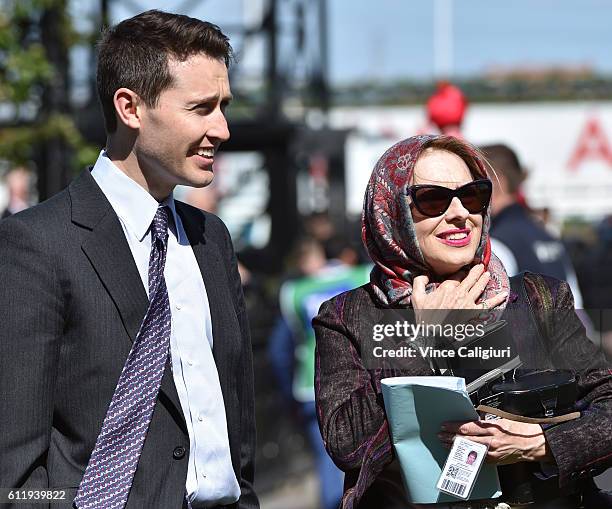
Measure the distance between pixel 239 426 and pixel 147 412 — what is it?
381 mm

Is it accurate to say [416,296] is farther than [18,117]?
No

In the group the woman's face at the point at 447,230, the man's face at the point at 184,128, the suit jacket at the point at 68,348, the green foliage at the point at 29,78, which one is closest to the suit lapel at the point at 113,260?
the suit jacket at the point at 68,348

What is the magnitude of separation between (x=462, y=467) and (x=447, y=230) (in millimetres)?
612

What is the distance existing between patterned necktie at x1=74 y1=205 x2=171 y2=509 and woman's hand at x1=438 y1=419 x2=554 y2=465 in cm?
68

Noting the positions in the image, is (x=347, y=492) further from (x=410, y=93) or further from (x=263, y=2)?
(x=410, y=93)

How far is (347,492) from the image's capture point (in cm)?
288

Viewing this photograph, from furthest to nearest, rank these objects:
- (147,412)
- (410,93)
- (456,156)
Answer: (410,93) < (456,156) < (147,412)

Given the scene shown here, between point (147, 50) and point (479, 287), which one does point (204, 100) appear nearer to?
point (147, 50)

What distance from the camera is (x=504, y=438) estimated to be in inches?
105

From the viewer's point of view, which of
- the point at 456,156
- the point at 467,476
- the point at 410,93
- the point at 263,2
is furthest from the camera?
the point at 410,93

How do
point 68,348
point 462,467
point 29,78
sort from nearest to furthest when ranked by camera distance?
point 462,467
point 68,348
point 29,78

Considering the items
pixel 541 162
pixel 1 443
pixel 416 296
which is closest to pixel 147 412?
pixel 1 443

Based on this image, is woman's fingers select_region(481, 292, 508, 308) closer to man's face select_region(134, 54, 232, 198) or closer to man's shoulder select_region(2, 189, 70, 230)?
man's face select_region(134, 54, 232, 198)

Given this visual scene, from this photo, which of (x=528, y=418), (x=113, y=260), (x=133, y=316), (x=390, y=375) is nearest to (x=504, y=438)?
(x=528, y=418)
